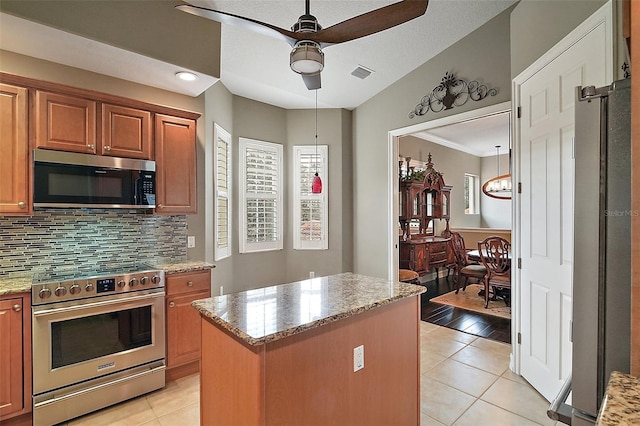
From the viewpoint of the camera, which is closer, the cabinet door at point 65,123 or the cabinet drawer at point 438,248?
the cabinet door at point 65,123

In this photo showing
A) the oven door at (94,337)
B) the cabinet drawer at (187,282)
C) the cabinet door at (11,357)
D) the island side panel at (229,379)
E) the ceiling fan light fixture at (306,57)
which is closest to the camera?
the island side panel at (229,379)

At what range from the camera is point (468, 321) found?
411cm

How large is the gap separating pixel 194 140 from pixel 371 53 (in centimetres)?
202

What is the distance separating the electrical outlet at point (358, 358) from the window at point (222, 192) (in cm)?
249

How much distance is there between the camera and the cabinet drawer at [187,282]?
105 inches

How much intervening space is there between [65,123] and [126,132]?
0.39 m

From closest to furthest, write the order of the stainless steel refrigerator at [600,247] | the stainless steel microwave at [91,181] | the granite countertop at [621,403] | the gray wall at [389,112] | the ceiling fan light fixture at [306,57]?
the granite countertop at [621,403] → the stainless steel refrigerator at [600,247] → the ceiling fan light fixture at [306,57] → the stainless steel microwave at [91,181] → the gray wall at [389,112]

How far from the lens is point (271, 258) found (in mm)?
4680

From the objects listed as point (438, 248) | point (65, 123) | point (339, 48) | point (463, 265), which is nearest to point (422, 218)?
point (438, 248)

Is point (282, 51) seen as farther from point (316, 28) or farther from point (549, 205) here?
point (549, 205)

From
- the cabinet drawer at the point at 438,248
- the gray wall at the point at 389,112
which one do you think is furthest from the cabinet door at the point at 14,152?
the cabinet drawer at the point at 438,248

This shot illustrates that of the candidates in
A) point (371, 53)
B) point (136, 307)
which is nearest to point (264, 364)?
point (136, 307)

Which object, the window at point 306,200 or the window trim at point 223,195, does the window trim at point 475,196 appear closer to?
the window at point 306,200

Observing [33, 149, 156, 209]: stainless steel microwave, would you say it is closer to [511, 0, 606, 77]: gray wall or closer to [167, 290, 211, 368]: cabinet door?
[167, 290, 211, 368]: cabinet door
